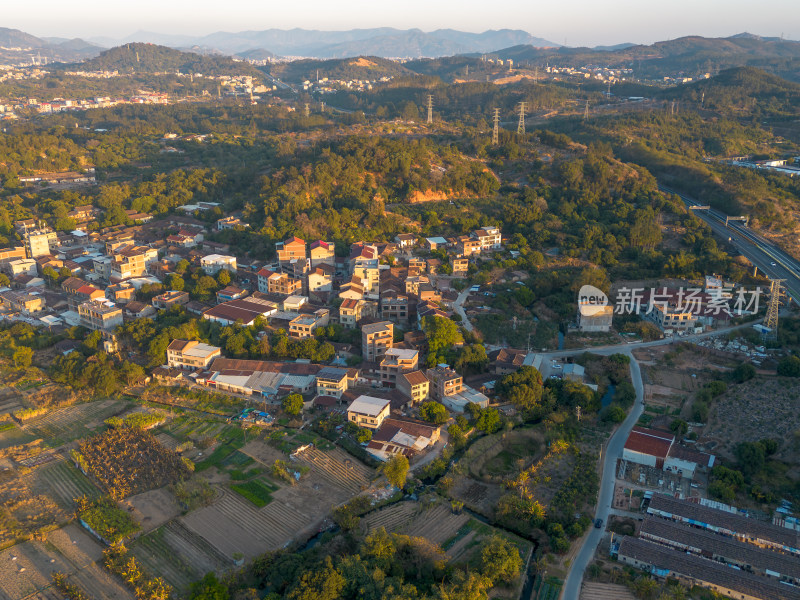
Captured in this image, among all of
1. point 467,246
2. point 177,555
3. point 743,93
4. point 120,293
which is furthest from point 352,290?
point 743,93

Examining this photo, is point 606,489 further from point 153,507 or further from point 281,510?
point 153,507

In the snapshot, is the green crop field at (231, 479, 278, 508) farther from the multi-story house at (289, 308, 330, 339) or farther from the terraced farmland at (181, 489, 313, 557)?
the multi-story house at (289, 308, 330, 339)

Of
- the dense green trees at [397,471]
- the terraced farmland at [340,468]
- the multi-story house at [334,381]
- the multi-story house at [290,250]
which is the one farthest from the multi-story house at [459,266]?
the dense green trees at [397,471]

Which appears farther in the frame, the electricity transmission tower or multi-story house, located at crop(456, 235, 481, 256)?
multi-story house, located at crop(456, 235, 481, 256)

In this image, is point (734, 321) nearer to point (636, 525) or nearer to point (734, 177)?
point (636, 525)

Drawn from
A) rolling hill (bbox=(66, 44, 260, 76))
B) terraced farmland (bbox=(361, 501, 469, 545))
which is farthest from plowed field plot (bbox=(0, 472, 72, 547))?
rolling hill (bbox=(66, 44, 260, 76))

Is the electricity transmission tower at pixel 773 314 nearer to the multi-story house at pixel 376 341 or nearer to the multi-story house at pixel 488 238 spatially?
the multi-story house at pixel 488 238

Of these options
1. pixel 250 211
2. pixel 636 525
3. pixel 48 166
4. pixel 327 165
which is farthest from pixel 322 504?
pixel 48 166
